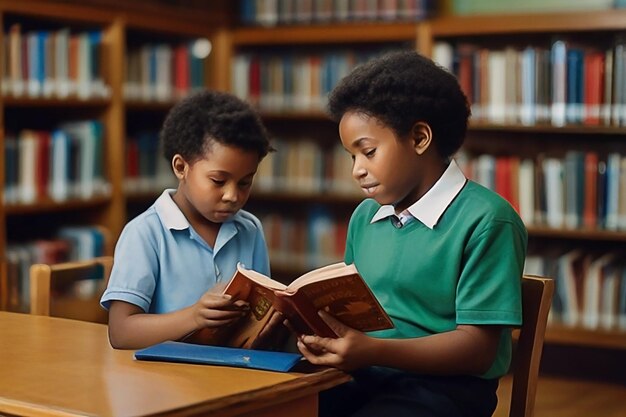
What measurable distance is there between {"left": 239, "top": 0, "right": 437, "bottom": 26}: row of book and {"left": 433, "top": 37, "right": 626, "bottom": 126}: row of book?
225mm

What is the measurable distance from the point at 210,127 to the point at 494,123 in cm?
241

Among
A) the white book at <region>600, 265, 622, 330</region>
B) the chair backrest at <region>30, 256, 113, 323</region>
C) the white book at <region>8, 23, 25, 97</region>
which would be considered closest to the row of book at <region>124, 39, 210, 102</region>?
the white book at <region>8, 23, 25, 97</region>

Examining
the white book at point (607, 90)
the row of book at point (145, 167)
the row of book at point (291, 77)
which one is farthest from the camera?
the row of book at point (291, 77)

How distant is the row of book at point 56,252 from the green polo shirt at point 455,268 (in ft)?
7.31

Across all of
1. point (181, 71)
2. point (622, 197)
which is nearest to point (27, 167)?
point (181, 71)

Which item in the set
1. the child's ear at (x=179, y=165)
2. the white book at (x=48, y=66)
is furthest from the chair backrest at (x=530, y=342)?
the white book at (x=48, y=66)

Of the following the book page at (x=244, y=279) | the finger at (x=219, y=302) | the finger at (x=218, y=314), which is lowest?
the finger at (x=218, y=314)

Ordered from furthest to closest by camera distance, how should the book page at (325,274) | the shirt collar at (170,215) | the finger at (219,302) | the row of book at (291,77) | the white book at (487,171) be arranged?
the row of book at (291,77) → the white book at (487,171) → the shirt collar at (170,215) → the finger at (219,302) → the book page at (325,274)

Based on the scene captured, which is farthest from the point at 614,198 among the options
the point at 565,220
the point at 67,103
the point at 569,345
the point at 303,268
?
the point at 67,103

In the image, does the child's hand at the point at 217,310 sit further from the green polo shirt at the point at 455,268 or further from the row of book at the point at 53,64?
the row of book at the point at 53,64

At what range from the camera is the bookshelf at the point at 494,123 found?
13.2 feet

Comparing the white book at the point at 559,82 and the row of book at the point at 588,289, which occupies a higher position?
the white book at the point at 559,82

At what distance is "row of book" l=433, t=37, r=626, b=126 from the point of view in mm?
4012

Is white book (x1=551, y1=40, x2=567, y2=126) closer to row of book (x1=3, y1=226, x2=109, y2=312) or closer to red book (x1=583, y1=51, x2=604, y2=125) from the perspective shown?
red book (x1=583, y1=51, x2=604, y2=125)
